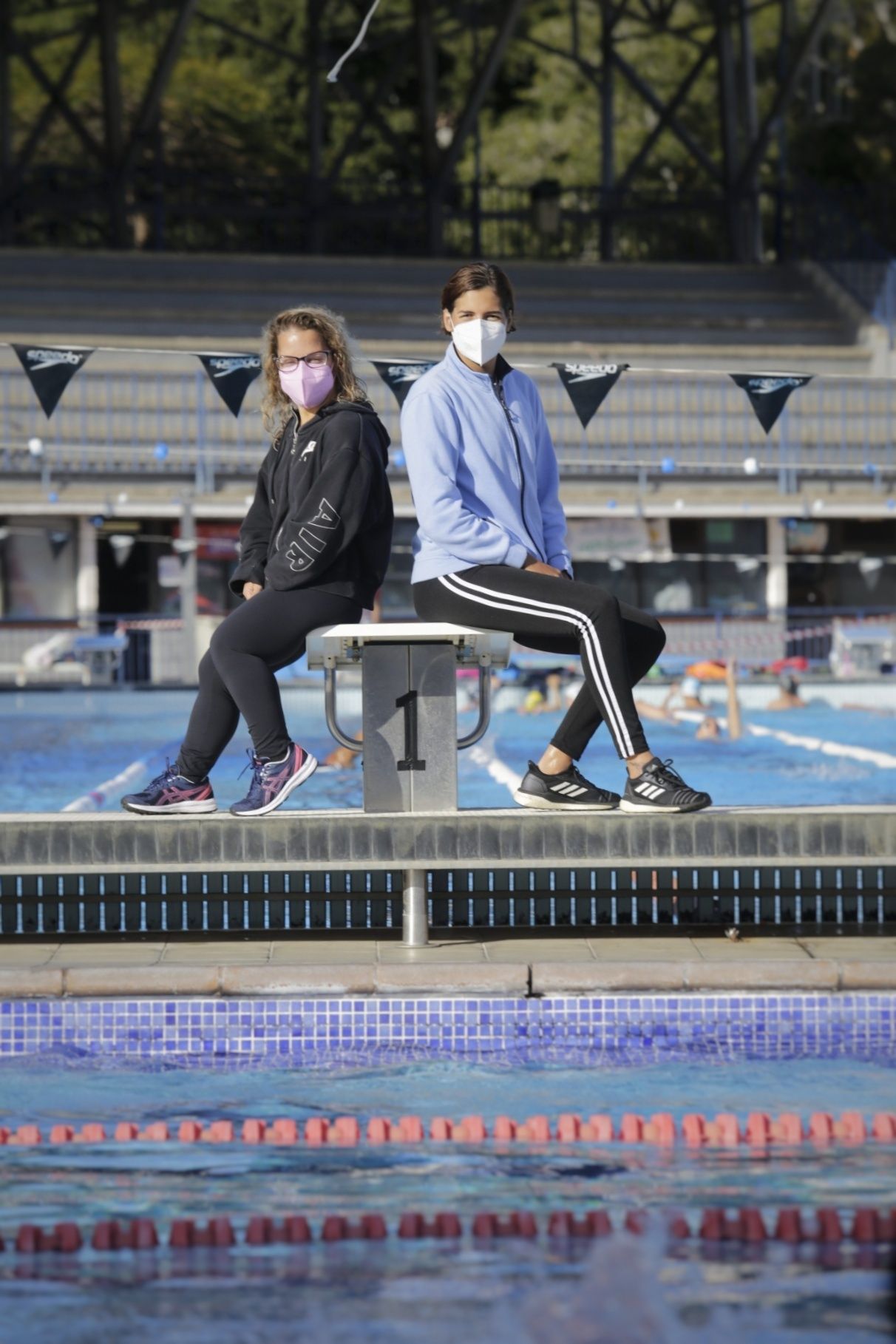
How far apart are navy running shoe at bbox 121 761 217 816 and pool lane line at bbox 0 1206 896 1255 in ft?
7.10

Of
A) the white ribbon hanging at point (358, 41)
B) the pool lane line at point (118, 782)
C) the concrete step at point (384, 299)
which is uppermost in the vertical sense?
the concrete step at point (384, 299)

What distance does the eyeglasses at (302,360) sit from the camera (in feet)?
17.9

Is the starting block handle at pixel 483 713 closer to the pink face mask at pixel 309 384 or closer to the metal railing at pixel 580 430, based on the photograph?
the pink face mask at pixel 309 384

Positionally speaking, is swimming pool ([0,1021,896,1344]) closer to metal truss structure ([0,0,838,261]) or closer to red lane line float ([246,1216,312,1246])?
red lane line float ([246,1216,312,1246])

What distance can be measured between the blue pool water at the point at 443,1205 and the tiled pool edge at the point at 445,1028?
153 millimetres

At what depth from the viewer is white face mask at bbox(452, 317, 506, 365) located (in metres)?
5.38

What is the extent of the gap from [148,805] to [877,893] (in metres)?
2.50

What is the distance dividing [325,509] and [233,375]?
440 centimetres

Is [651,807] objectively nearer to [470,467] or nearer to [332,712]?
[332,712]

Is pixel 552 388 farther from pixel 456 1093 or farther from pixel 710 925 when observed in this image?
pixel 456 1093

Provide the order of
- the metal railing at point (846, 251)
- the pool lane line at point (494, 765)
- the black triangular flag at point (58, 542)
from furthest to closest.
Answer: the metal railing at point (846, 251) → the black triangular flag at point (58, 542) → the pool lane line at point (494, 765)

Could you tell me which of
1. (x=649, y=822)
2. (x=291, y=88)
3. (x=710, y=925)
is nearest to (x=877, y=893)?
(x=710, y=925)

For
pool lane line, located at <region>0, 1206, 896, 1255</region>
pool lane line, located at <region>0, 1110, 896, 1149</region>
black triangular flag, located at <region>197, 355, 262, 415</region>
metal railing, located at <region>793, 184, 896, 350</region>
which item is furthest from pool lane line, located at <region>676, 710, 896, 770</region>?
metal railing, located at <region>793, 184, 896, 350</region>

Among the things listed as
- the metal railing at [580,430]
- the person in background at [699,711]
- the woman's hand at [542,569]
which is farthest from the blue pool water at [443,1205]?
the metal railing at [580,430]
